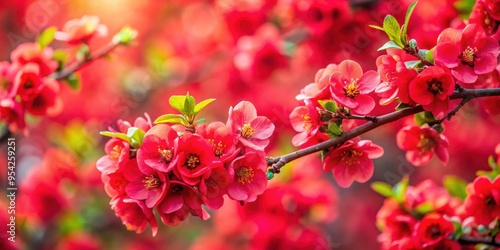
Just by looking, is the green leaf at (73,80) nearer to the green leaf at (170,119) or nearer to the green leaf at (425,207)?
the green leaf at (170,119)

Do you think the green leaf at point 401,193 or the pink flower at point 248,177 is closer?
the pink flower at point 248,177

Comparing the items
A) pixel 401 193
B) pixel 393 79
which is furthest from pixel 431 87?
pixel 401 193

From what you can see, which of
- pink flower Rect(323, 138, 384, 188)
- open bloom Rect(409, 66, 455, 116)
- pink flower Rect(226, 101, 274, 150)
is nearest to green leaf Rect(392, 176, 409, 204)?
pink flower Rect(323, 138, 384, 188)

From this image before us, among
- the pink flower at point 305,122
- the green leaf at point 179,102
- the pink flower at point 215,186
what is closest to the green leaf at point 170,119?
the green leaf at point 179,102

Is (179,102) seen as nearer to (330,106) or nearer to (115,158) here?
(115,158)

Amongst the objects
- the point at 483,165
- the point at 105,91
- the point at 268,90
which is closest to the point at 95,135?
the point at 105,91

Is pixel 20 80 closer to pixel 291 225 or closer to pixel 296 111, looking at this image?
pixel 296 111
